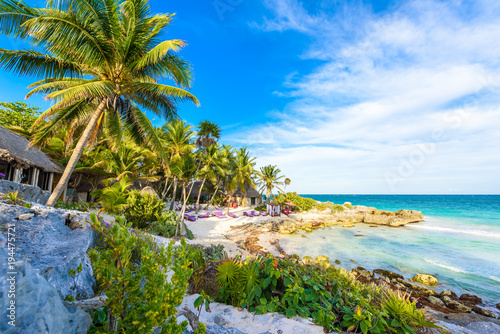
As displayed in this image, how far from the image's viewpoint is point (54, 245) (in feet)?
10.2

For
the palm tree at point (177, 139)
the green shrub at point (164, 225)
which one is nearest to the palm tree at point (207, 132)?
the palm tree at point (177, 139)

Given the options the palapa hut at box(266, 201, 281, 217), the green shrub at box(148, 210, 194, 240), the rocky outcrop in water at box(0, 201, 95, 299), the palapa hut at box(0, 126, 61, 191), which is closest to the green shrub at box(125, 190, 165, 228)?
the green shrub at box(148, 210, 194, 240)

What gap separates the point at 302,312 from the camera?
320 centimetres

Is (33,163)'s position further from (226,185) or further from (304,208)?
(304,208)

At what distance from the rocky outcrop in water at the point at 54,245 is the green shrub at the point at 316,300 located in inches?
82.8

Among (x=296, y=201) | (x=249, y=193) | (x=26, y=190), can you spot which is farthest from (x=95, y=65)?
(x=296, y=201)

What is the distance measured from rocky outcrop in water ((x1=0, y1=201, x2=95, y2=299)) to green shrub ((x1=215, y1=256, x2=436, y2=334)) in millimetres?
2104

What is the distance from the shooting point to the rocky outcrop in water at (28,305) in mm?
1319

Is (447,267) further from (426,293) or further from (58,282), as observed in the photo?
(58,282)

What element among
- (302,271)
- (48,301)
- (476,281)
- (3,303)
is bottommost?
(476,281)

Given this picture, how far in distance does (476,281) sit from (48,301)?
605 inches

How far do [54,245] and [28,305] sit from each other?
7.42 feet

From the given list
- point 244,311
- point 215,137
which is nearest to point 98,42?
point 244,311

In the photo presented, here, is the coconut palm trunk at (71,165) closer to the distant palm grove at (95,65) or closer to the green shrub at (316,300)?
the distant palm grove at (95,65)
